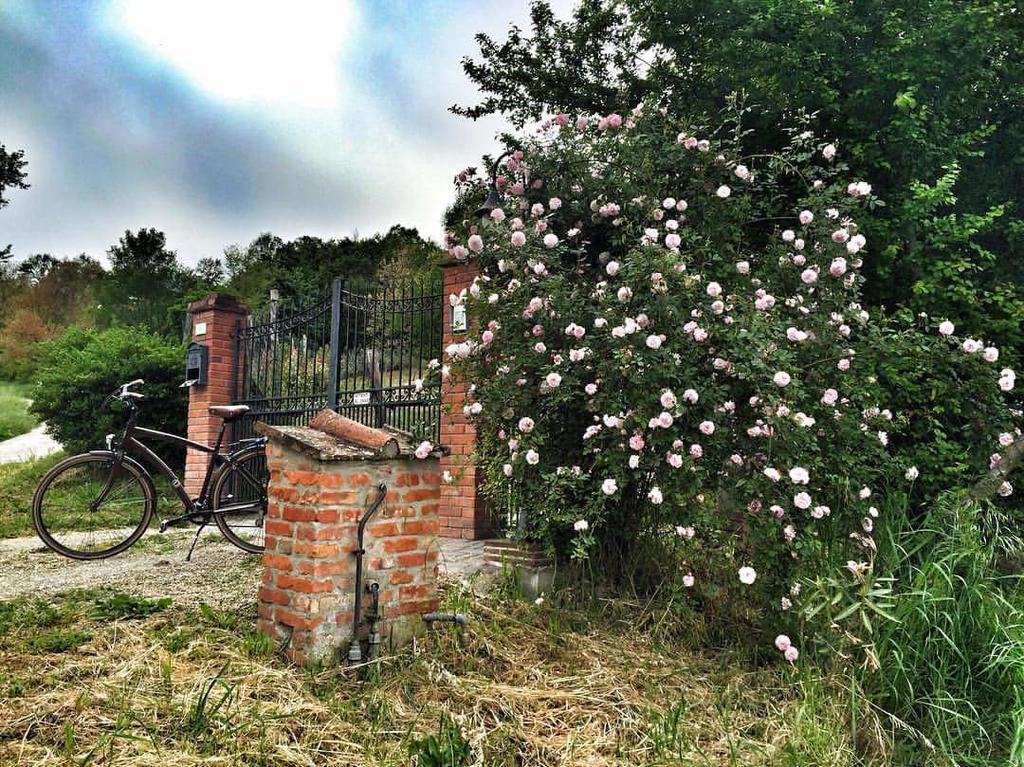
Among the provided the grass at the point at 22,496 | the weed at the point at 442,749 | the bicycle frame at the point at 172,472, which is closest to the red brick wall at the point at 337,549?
the weed at the point at 442,749

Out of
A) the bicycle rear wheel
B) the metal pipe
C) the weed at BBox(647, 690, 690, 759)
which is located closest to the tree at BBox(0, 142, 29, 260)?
the bicycle rear wheel

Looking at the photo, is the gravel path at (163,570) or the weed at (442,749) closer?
the weed at (442,749)

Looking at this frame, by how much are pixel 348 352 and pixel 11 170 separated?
16.3 meters

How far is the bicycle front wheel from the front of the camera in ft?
15.5

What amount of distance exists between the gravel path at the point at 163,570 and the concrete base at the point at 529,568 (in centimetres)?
31

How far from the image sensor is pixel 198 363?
802cm

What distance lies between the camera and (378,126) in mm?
9664

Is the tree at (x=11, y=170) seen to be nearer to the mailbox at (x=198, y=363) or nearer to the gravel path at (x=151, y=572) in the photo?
the mailbox at (x=198, y=363)

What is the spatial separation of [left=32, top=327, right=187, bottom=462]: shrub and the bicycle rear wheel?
4731 mm

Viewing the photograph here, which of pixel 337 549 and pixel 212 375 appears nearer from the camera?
pixel 337 549

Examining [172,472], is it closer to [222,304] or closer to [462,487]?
[462,487]

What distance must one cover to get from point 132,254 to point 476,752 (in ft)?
125

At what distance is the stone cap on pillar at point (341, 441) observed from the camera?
2.56 metres

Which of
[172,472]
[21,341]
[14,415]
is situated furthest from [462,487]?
[21,341]
